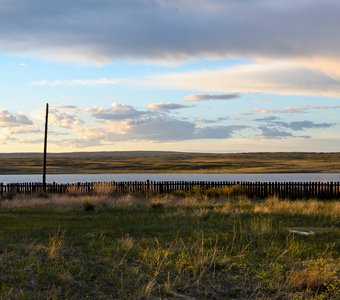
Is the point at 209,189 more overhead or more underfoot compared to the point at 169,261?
more underfoot

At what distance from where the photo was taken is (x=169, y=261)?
9719 millimetres

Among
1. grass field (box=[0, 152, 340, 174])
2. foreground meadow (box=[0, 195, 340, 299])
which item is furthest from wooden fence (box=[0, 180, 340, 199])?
grass field (box=[0, 152, 340, 174])

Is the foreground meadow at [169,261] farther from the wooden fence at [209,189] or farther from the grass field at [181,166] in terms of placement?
the grass field at [181,166]

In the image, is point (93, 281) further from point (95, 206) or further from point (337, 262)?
point (95, 206)

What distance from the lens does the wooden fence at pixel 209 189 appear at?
3234cm

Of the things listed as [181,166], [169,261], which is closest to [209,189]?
[169,261]

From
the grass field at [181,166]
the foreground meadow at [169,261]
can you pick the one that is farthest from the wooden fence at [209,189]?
the grass field at [181,166]

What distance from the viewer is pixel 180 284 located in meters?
8.52

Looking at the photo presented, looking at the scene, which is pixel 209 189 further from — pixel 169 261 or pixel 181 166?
pixel 181 166

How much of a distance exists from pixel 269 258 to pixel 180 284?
2.52 metres

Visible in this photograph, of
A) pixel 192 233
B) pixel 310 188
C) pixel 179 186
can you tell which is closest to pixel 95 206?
pixel 192 233

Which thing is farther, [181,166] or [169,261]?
[181,166]

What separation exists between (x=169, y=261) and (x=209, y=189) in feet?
77.1

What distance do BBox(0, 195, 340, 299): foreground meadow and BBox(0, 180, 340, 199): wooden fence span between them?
51.0ft
